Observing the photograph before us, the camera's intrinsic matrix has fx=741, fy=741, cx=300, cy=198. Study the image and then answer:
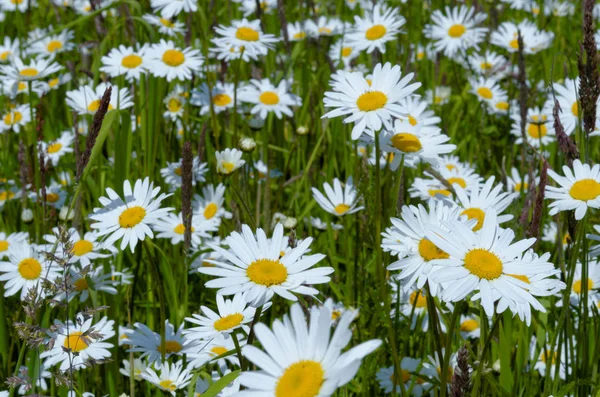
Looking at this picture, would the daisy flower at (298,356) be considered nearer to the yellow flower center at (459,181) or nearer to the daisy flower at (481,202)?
the daisy flower at (481,202)

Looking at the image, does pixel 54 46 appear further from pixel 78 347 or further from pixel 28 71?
pixel 78 347

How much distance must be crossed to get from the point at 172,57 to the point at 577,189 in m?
2.27

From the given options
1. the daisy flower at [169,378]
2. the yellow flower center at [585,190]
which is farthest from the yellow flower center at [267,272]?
the yellow flower center at [585,190]

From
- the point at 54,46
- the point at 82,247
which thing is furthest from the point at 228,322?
the point at 54,46

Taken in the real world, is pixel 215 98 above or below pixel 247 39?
below

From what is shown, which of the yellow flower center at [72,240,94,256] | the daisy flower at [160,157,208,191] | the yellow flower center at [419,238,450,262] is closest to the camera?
the yellow flower center at [419,238,450,262]

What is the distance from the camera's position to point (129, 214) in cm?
222

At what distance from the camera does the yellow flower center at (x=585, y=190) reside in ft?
6.33

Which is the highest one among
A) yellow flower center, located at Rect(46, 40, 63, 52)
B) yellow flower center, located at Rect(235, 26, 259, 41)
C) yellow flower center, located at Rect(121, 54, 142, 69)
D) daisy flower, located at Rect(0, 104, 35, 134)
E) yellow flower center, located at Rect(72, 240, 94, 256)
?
yellow flower center, located at Rect(46, 40, 63, 52)

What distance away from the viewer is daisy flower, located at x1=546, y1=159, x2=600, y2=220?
1.90 meters

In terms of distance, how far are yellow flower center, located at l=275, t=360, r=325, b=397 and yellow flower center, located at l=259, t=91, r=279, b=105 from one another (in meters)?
2.82

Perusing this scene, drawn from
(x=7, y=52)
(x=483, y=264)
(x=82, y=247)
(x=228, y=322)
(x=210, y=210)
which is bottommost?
(x=228, y=322)

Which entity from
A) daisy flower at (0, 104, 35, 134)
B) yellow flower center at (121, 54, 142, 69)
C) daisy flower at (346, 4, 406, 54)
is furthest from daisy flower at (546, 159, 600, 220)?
daisy flower at (0, 104, 35, 134)

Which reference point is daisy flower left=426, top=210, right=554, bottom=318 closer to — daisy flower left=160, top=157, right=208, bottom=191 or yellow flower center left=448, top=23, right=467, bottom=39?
daisy flower left=160, top=157, right=208, bottom=191
